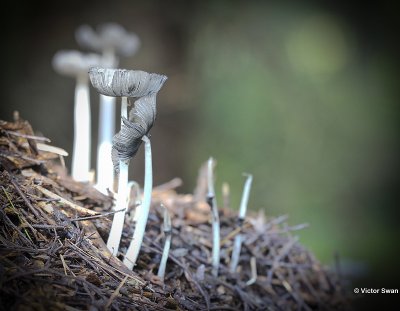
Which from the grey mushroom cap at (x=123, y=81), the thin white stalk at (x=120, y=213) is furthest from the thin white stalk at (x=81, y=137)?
the grey mushroom cap at (x=123, y=81)

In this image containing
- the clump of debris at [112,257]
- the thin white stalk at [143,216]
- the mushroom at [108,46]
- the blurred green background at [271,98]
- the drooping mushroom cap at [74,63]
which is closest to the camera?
the clump of debris at [112,257]

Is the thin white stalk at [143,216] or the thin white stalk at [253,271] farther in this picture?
the thin white stalk at [253,271]

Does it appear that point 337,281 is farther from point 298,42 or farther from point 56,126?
point 298,42

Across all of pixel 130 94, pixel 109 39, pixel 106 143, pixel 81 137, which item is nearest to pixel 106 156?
pixel 106 143

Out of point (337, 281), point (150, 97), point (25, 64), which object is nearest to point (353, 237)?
point (337, 281)

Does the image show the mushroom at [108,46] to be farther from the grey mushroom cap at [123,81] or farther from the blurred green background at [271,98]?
the blurred green background at [271,98]

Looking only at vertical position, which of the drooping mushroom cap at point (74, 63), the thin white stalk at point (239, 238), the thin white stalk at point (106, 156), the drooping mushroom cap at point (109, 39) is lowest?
the thin white stalk at point (239, 238)

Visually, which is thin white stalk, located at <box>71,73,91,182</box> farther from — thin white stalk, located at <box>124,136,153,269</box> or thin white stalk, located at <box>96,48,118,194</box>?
thin white stalk, located at <box>124,136,153,269</box>

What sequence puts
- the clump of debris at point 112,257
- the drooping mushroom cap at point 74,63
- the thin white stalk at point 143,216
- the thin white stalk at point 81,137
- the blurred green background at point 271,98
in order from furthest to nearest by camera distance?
the blurred green background at point 271,98 → the drooping mushroom cap at point 74,63 → the thin white stalk at point 81,137 → the thin white stalk at point 143,216 → the clump of debris at point 112,257

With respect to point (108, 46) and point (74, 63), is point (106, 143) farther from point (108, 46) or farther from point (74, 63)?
point (108, 46)
